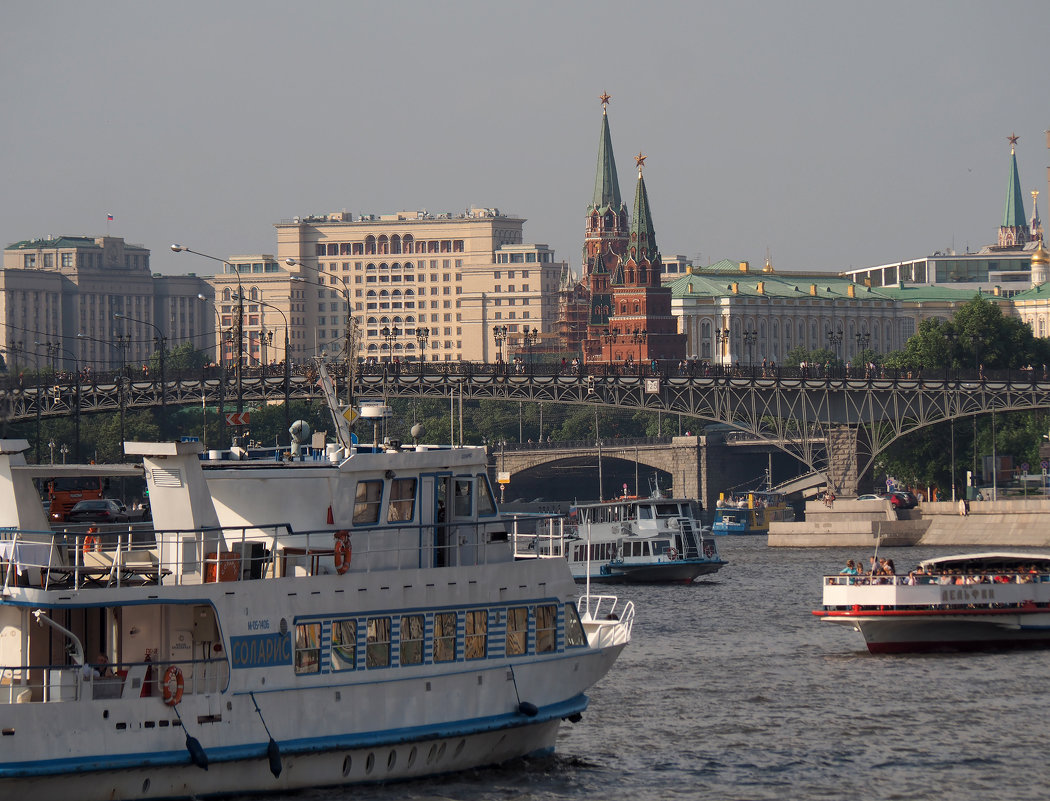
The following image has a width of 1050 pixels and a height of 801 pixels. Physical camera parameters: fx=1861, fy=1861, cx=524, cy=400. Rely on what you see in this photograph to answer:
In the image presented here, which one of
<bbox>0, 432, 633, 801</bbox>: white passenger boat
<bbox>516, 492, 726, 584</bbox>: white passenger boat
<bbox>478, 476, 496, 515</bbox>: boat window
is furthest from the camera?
<bbox>516, 492, 726, 584</bbox>: white passenger boat

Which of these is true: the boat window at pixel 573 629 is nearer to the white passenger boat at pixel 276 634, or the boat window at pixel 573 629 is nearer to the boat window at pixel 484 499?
the white passenger boat at pixel 276 634

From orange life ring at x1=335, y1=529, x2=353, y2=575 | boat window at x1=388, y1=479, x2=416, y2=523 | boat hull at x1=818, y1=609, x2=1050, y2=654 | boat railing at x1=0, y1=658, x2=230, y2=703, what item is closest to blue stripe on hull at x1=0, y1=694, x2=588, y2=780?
boat railing at x1=0, y1=658, x2=230, y2=703

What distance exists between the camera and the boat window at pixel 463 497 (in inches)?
1326

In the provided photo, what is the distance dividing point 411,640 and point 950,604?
2529cm

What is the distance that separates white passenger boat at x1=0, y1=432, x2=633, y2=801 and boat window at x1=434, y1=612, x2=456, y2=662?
4 cm

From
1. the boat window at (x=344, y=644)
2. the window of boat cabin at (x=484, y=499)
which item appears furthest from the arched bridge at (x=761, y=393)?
the boat window at (x=344, y=644)

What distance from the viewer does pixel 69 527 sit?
32000mm

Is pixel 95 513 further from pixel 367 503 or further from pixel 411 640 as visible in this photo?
pixel 411 640

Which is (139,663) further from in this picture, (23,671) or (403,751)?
(403,751)

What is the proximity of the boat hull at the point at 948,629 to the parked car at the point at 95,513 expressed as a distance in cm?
3229

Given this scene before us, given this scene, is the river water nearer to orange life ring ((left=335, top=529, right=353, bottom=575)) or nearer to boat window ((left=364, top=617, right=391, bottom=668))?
boat window ((left=364, top=617, right=391, bottom=668))

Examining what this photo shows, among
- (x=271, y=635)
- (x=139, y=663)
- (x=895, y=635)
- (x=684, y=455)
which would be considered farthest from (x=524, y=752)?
(x=684, y=455)

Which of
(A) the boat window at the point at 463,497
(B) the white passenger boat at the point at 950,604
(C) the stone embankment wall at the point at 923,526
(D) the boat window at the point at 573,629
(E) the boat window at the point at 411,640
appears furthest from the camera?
(C) the stone embankment wall at the point at 923,526

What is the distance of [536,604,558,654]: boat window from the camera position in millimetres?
34156
